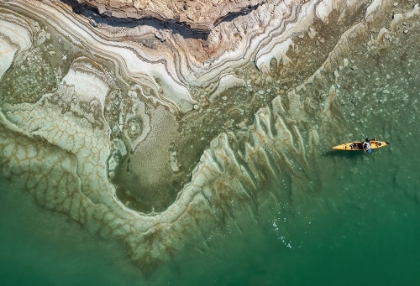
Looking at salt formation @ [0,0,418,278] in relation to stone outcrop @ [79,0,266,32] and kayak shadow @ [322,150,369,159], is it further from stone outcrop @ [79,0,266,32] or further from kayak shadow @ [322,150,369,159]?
stone outcrop @ [79,0,266,32]

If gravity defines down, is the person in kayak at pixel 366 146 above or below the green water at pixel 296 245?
above

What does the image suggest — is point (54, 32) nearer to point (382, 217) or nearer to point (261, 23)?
point (261, 23)

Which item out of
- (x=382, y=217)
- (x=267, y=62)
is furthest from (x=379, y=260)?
(x=267, y=62)

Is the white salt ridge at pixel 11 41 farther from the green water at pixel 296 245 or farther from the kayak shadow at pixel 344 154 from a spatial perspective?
the kayak shadow at pixel 344 154

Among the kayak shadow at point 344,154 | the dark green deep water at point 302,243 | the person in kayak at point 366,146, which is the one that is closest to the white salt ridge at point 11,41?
the dark green deep water at point 302,243

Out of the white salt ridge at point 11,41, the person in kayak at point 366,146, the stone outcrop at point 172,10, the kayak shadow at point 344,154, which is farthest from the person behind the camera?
the kayak shadow at point 344,154

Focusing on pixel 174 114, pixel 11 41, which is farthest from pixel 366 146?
pixel 11 41

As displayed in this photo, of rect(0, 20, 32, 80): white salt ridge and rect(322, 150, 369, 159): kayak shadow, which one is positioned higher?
rect(322, 150, 369, 159): kayak shadow

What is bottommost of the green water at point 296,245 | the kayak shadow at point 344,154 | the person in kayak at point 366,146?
the green water at point 296,245

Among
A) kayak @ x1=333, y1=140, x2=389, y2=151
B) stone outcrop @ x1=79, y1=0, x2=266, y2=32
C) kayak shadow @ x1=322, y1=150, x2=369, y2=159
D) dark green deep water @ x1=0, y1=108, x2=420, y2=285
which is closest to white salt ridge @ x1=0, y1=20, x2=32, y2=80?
stone outcrop @ x1=79, y1=0, x2=266, y2=32
